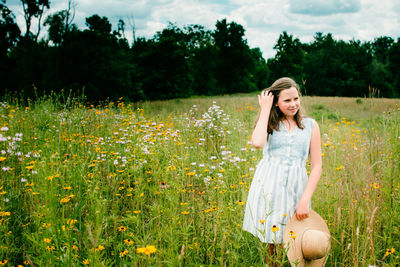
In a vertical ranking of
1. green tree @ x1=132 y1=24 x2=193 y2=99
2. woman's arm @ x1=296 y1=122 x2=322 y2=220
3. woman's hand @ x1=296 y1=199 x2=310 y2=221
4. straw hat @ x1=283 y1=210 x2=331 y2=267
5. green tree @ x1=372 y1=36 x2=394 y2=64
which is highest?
green tree @ x1=372 y1=36 x2=394 y2=64

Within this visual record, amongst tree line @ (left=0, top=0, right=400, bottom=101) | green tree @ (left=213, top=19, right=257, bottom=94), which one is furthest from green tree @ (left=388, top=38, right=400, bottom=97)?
green tree @ (left=213, top=19, right=257, bottom=94)

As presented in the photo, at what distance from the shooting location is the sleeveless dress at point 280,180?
6.66ft

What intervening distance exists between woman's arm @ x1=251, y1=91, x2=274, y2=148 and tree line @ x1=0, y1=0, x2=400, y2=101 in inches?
60.5

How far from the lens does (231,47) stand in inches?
1650

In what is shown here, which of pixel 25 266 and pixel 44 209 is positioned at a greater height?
pixel 44 209

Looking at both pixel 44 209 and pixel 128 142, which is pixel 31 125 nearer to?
pixel 128 142

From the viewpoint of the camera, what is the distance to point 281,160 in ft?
6.97

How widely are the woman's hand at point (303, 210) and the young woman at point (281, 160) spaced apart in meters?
0.03

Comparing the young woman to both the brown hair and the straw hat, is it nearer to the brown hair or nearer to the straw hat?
the brown hair

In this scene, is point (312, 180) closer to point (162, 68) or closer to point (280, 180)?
point (280, 180)

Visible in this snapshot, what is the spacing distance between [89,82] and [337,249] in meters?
14.1

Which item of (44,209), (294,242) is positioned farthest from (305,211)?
(44,209)

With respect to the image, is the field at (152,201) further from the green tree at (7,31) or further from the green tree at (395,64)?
the green tree at (395,64)

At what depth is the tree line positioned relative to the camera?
1416cm
